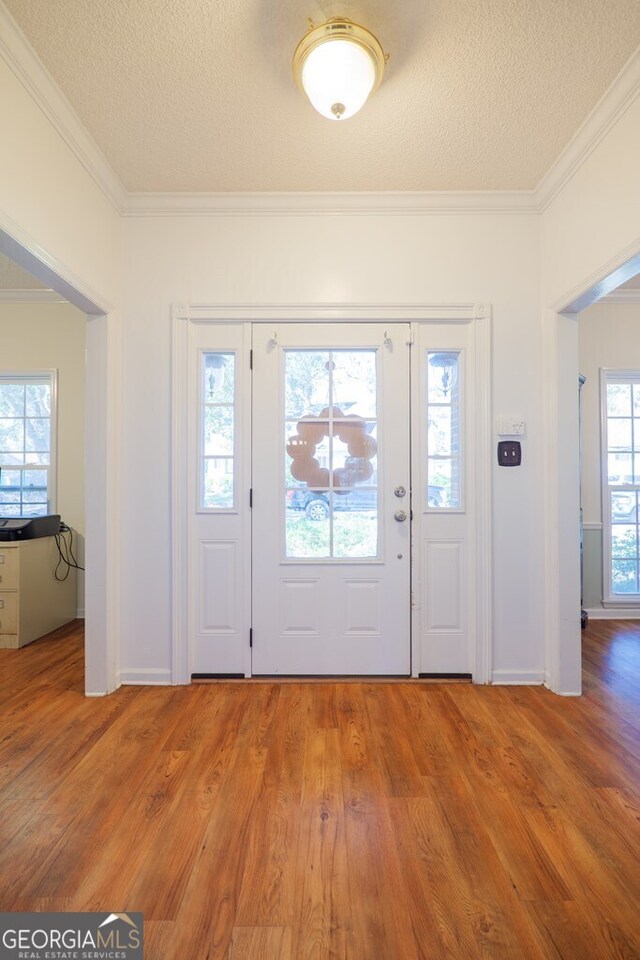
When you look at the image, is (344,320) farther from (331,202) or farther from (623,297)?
(623,297)

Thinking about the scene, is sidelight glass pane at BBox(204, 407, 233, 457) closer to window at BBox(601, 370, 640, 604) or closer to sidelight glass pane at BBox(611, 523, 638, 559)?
window at BBox(601, 370, 640, 604)

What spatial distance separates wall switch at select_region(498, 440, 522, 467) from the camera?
8.87 ft

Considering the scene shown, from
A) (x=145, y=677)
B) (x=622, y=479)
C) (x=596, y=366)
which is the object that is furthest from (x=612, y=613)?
(x=145, y=677)

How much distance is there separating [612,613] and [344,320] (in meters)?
3.53

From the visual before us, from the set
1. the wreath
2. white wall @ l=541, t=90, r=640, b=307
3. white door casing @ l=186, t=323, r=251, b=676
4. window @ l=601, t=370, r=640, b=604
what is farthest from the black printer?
window @ l=601, t=370, r=640, b=604

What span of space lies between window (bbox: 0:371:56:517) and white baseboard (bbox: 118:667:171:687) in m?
2.09

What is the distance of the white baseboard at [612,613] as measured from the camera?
4.01m

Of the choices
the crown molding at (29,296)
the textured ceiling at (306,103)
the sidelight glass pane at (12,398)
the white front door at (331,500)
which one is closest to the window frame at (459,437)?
the white front door at (331,500)

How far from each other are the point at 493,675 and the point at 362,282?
250 centimetres

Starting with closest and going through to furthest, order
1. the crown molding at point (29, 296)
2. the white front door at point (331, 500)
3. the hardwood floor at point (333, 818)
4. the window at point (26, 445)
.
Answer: the hardwood floor at point (333, 818)
the white front door at point (331, 500)
the crown molding at point (29, 296)
the window at point (26, 445)

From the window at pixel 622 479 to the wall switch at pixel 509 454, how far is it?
1.93 m

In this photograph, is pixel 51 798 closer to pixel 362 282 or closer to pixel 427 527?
pixel 427 527

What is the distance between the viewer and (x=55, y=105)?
78.7 inches

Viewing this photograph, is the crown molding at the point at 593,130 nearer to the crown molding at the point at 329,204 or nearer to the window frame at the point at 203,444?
the crown molding at the point at 329,204
